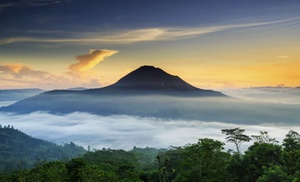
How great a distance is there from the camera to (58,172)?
41938 millimetres

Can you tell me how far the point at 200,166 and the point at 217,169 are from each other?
2.54 meters

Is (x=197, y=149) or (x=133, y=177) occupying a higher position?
(x=197, y=149)

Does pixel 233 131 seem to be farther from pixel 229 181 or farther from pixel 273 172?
pixel 273 172

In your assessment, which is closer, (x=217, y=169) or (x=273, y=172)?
(x=273, y=172)

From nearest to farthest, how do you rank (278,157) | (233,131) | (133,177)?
(278,157) < (133,177) < (233,131)

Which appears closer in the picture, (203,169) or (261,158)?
(203,169)

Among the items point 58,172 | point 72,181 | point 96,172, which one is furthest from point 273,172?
point 72,181

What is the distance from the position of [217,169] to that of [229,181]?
2.45 meters

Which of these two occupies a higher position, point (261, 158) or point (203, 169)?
point (261, 158)

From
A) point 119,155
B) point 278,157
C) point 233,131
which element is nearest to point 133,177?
point 278,157

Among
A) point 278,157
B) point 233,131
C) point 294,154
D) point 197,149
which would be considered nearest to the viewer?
point 294,154

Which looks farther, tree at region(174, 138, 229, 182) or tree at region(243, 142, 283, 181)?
tree at region(243, 142, 283, 181)

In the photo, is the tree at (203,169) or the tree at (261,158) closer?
the tree at (203,169)

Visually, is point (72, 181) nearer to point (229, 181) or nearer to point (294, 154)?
point (229, 181)
